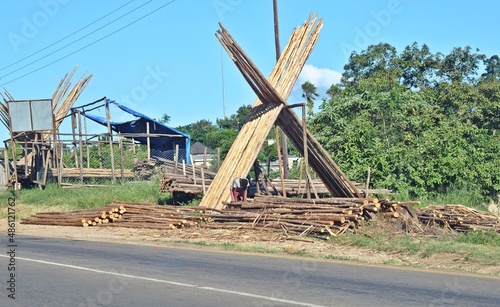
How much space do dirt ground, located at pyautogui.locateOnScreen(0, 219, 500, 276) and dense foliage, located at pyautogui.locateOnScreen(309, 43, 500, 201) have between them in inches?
316

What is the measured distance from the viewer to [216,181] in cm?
1789

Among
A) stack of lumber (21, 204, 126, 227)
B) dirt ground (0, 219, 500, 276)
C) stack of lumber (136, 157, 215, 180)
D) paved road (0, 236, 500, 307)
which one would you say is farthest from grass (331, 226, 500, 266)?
stack of lumber (136, 157, 215, 180)

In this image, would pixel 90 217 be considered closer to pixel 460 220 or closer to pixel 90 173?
pixel 460 220

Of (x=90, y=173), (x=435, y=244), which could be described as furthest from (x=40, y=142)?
(x=435, y=244)

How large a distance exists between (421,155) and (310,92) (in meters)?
32.1

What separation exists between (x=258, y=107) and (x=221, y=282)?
10242 mm

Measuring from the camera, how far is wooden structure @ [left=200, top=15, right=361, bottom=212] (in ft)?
57.7

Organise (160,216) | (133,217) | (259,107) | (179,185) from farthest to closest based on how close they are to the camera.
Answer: (179,185) < (259,107) < (133,217) < (160,216)

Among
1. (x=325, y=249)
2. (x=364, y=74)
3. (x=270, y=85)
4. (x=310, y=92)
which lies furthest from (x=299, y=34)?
(x=310, y=92)

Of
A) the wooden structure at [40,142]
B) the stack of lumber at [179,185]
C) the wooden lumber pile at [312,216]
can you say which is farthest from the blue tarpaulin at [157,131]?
the wooden lumber pile at [312,216]

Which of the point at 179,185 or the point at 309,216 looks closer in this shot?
the point at 309,216

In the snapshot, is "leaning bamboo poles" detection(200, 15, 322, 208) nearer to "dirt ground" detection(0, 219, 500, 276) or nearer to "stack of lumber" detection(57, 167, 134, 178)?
"dirt ground" detection(0, 219, 500, 276)

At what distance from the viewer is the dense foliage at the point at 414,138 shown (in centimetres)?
2153

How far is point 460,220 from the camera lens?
1465 cm
